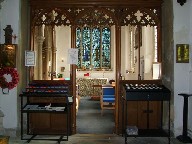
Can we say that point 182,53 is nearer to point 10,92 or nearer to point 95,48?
point 10,92

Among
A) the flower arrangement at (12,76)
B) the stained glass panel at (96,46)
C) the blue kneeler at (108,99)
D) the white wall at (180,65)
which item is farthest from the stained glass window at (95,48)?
the flower arrangement at (12,76)

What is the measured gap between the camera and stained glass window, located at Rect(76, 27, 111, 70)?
16891 millimetres

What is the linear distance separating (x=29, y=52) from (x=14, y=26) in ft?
2.11

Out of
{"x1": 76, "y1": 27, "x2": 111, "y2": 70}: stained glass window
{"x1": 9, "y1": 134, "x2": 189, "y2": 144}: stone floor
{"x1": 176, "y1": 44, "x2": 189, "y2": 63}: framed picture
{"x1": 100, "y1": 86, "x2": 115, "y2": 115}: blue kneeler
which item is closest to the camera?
{"x1": 9, "y1": 134, "x2": 189, "y2": 144}: stone floor

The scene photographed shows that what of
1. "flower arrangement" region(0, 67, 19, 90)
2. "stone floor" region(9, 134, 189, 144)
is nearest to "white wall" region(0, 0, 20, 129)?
"flower arrangement" region(0, 67, 19, 90)

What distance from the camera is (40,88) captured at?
6094mm

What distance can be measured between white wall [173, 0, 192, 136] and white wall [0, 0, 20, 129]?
329 cm

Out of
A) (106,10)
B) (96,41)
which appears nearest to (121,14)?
(106,10)

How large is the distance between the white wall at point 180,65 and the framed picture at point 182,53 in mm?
88

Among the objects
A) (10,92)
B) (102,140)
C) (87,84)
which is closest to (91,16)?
(10,92)

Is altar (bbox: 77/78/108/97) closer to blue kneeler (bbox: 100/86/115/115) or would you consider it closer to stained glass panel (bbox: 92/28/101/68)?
stained glass panel (bbox: 92/28/101/68)

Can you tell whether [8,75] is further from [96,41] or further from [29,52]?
[96,41]

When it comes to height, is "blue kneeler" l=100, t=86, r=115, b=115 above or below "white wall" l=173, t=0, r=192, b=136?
below

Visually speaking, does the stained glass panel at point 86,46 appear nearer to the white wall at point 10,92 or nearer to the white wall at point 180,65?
the white wall at point 10,92
